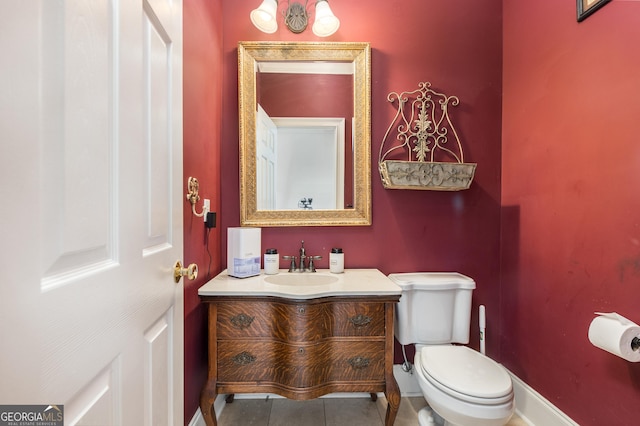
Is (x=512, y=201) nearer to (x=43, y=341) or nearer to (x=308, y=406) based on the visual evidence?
(x=308, y=406)

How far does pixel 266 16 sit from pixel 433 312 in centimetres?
191

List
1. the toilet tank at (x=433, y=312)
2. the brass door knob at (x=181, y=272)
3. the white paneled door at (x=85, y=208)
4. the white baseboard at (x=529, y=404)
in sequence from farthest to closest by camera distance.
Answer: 1. the toilet tank at (x=433, y=312)
2. the white baseboard at (x=529, y=404)
3. the brass door knob at (x=181, y=272)
4. the white paneled door at (x=85, y=208)

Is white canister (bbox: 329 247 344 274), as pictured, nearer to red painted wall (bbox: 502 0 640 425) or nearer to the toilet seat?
the toilet seat

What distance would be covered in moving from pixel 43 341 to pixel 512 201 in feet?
6.73

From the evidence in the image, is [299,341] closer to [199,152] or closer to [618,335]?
[199,152]

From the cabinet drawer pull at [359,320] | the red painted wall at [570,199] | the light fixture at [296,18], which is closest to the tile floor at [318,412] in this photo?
the red painted wall at [570,199]

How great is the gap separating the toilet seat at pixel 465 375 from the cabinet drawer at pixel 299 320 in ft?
0.88

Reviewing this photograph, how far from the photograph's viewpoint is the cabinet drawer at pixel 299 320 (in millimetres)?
1244

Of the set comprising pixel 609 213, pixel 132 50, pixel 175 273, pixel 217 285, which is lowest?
pixel 217 285

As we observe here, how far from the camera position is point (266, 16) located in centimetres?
156

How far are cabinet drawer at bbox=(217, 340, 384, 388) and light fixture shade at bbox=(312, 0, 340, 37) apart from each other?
1708mm

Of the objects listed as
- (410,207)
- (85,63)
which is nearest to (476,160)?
(410,207)

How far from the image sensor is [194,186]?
1.25 m

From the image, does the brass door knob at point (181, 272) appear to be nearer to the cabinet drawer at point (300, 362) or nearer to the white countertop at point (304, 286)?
the white countertop at point (304, 286)
